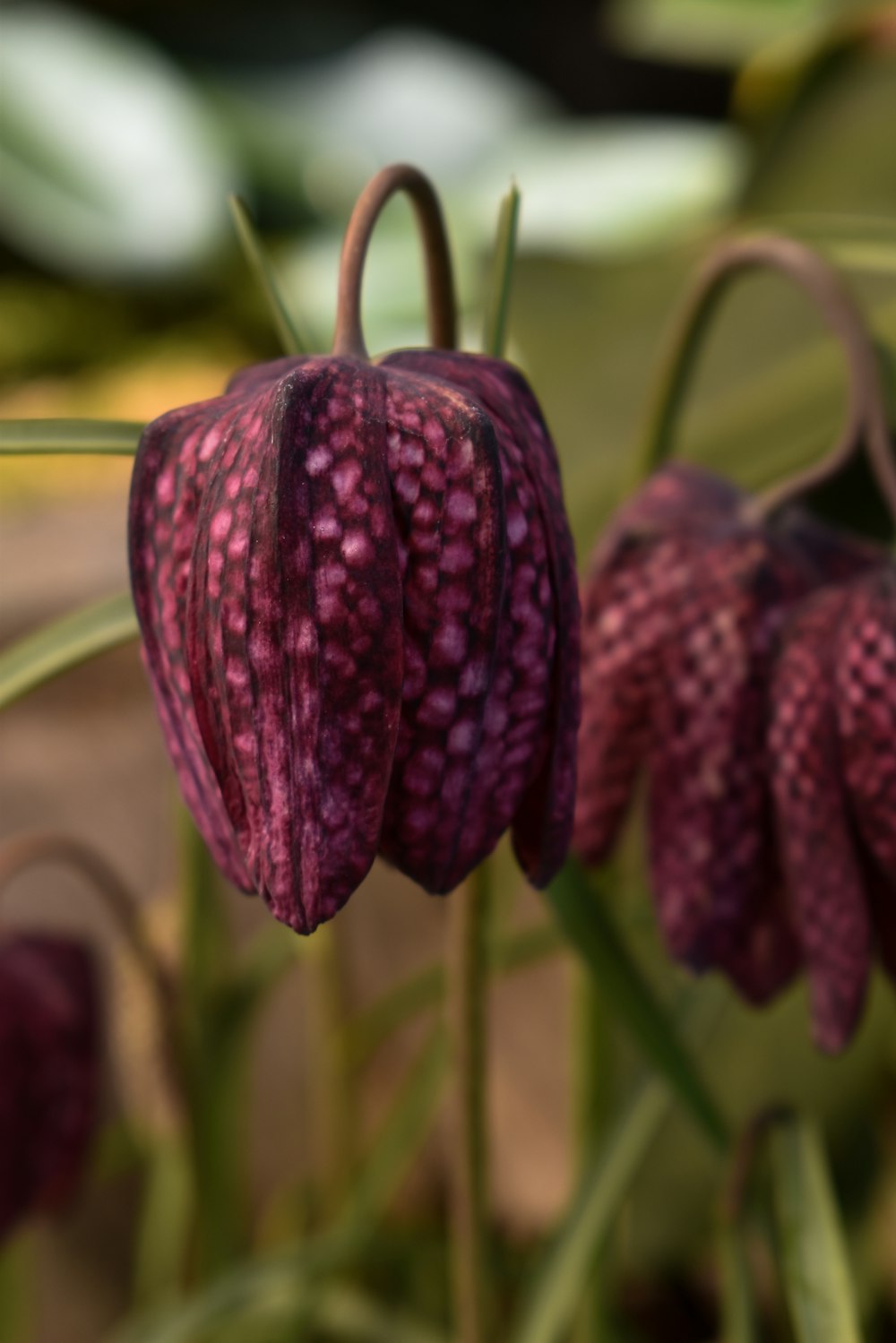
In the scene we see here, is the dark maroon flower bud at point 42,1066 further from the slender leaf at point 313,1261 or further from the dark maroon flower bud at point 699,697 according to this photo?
the dark maroon flower bud at point 699,697

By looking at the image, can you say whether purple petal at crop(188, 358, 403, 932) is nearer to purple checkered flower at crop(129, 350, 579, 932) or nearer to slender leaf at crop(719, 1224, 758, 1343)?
purple checkered flower at crop(129, 350, 579, 932)

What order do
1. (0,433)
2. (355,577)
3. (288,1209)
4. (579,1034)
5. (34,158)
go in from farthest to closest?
(34,158), (288,1209), (579,1034), (0,433), (355,577)

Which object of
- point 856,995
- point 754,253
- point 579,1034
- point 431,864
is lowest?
point 579,1034

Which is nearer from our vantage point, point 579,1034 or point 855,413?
point 855,413

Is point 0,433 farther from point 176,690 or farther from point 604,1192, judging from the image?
point 604,1192

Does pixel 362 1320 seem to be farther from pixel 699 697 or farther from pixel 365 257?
pixel 365 257

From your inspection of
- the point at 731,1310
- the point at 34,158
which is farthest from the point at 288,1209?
the point at 34,158

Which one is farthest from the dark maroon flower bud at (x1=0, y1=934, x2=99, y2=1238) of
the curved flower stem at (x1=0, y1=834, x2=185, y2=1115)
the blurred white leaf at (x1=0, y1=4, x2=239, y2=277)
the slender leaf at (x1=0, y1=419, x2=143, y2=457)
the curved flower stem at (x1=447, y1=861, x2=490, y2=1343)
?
the blurred white leaf at (x1=0, y1=4, x2=239, y2=277)
